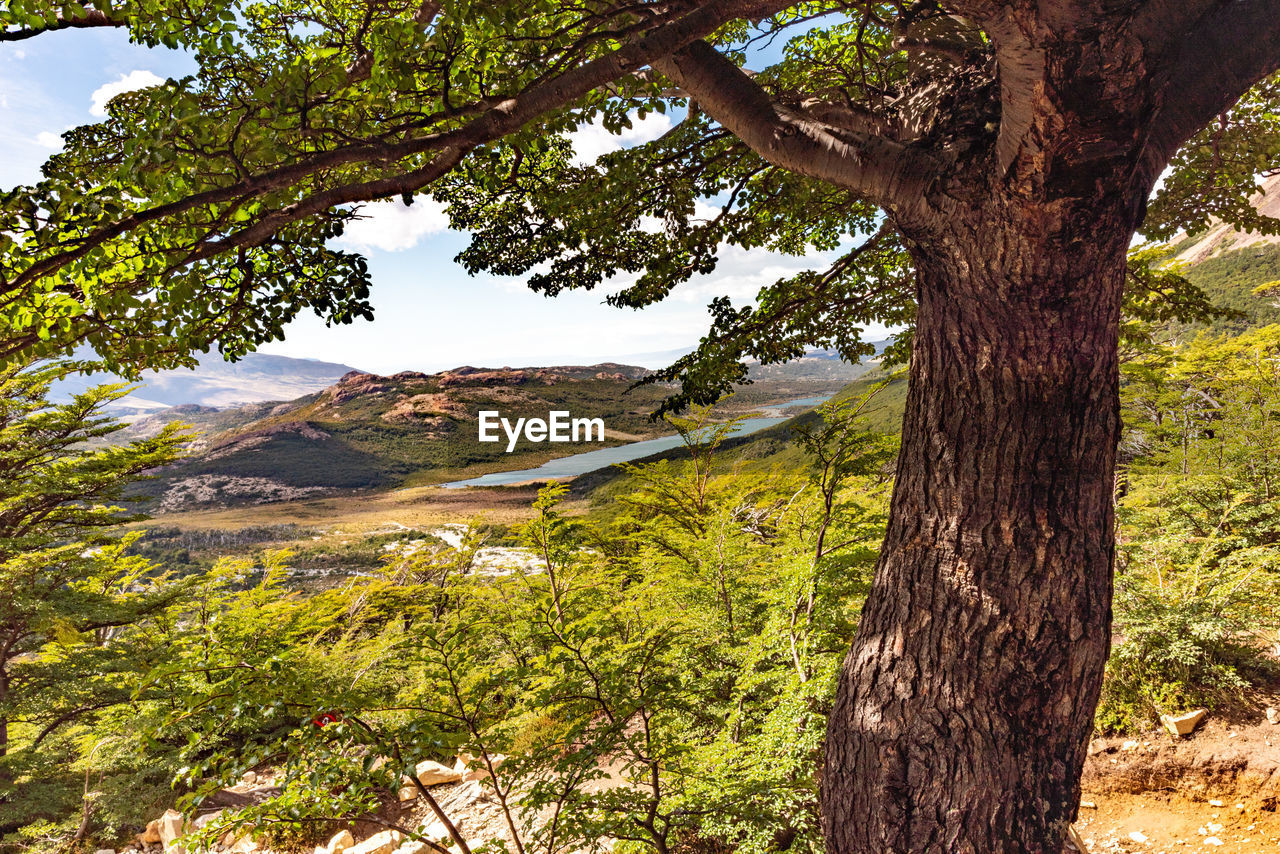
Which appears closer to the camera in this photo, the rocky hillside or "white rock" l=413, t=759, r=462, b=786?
"white rock" l=413, t=759, r=462, b=786

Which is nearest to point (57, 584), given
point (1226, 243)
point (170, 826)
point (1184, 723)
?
point (170, 826)

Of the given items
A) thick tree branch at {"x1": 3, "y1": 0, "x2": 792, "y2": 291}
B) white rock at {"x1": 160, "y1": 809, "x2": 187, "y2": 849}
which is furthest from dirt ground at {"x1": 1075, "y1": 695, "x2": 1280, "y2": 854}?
white rock at {"x1": 160, "y1": 809, "x2": 187, "y2": 849}

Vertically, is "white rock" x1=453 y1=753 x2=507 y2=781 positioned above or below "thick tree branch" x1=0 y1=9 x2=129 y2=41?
below

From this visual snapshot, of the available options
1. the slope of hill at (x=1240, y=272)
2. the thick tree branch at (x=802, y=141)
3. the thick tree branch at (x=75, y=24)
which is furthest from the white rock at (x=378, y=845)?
the slope of hill at (x=1240, y=272)

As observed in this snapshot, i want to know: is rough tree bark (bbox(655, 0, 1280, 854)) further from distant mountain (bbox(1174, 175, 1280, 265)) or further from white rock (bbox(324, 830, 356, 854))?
distant mountain (bbox(1174, 175, 1280, 265))

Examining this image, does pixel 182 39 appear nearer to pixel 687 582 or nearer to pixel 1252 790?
pixel 687 582

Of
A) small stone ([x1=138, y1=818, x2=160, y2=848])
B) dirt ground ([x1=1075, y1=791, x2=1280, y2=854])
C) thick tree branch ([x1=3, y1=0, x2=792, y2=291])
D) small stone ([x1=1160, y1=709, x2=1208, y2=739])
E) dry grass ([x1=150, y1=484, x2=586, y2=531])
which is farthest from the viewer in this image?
dry grass ([x1=150, y1=484, x2=586, y2=531])

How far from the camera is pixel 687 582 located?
412 cm

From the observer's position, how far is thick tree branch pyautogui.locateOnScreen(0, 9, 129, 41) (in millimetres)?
1646

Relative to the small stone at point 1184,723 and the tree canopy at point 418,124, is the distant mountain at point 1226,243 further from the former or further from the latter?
the tree canopy at point 418,124

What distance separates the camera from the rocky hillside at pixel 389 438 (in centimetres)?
2789

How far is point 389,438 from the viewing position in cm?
2970

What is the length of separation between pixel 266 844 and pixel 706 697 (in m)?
4.39

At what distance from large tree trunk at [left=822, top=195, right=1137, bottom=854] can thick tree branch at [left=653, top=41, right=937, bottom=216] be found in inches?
7.2
